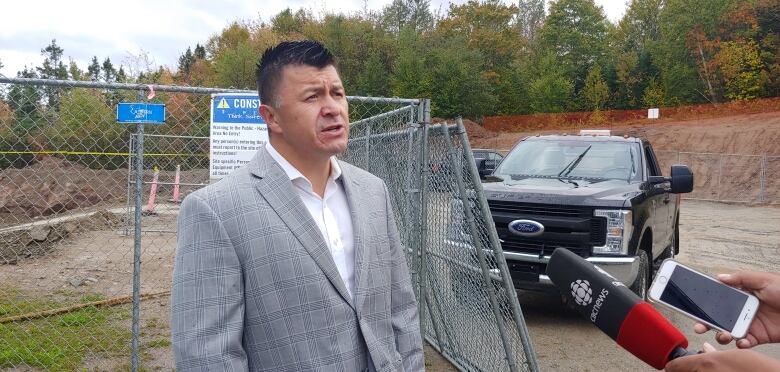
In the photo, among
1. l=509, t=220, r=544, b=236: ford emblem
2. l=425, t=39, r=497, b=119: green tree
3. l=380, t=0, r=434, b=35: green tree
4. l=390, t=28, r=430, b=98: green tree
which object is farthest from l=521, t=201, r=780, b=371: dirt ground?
l=380, t=0, r=434, b=35: green tree

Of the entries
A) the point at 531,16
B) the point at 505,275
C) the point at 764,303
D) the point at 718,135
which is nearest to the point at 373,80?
the point at 718,135

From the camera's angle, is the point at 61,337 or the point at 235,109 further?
the point at 61,337

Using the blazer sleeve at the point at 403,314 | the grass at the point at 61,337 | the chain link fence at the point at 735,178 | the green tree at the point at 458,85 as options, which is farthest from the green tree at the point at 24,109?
the green tree at the point at 458,85

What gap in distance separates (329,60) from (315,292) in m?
0.83

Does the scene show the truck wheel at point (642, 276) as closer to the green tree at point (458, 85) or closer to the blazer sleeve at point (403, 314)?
the blazer sleeve at point (403, 314)

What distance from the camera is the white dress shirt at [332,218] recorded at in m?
2.17

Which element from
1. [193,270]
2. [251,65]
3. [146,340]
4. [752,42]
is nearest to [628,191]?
[146,340]

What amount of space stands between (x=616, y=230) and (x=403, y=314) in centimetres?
451

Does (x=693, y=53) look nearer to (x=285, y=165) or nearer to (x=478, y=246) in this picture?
(x=478, y=246)

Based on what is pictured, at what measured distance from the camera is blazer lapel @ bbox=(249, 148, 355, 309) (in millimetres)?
2039

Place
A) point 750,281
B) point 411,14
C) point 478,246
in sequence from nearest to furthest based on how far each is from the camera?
point 750,281 → point 478,246 → point 411,14

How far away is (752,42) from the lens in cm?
4662

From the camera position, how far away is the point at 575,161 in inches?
314

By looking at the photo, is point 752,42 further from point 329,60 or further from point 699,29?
point 329,60
